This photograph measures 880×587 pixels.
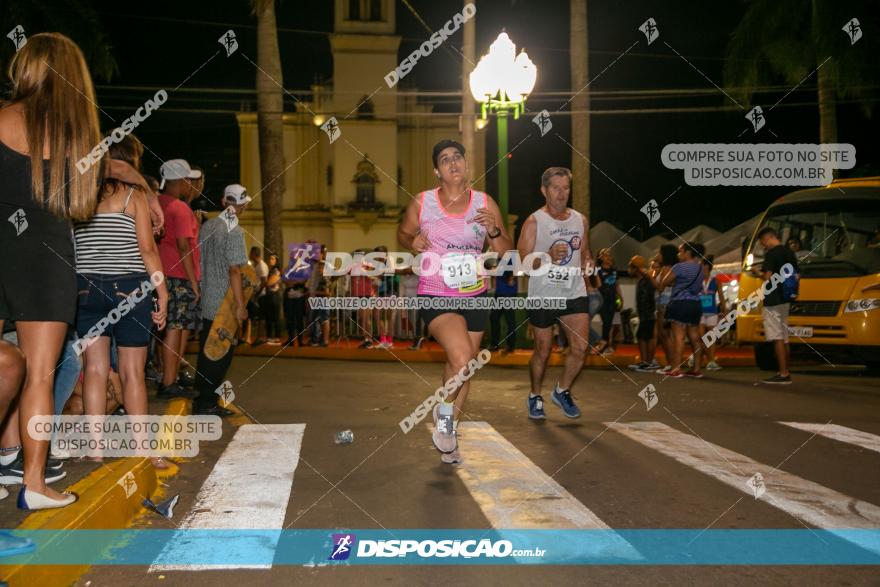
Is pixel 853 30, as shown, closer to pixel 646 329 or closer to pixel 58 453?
pixel 646 329

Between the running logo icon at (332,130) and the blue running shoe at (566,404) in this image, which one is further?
the running logo icon at (332,130)

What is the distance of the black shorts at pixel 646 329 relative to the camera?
14.0 m

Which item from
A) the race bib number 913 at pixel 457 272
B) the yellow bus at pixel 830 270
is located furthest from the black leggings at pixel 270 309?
the race bib number 913 at pixel 457 272

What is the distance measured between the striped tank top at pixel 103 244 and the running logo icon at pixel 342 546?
234cm

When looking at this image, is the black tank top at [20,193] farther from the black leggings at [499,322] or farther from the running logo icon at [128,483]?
the black leggings at [499,322]

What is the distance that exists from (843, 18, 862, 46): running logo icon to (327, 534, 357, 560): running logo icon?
2338cm

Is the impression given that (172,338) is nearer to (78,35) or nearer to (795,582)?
(795,582)

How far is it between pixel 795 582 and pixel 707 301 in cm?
1184

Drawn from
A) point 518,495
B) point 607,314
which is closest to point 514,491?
point 518,495

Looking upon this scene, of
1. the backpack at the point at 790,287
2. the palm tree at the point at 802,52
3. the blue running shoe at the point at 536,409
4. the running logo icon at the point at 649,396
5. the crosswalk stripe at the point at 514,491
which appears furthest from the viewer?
the palm tree at the point at 802,52

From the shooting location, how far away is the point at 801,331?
13.6 metres

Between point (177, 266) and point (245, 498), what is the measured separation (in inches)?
158

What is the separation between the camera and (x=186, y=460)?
21.0 feet

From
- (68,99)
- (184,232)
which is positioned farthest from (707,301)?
(68,99)
